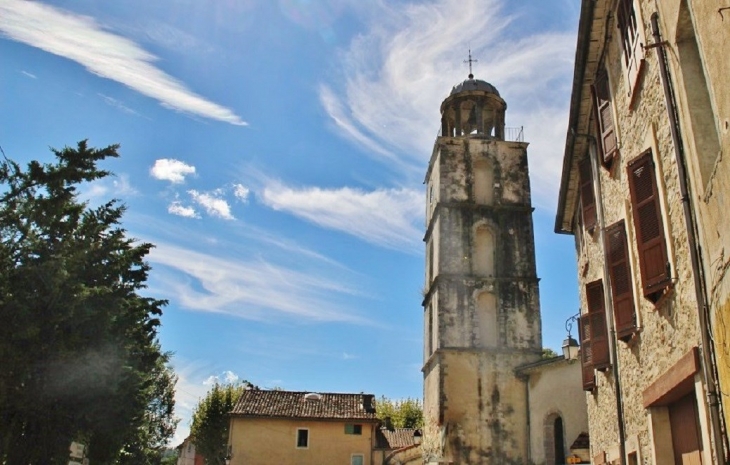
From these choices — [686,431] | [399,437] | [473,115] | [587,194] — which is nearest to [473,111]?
[473,115]

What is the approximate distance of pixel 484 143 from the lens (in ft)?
104

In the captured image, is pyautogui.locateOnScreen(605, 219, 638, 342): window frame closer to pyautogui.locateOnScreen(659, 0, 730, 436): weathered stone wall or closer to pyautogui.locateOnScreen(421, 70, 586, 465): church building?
pyautogui.locateOnScreen(659, 0, 730, 436): weathered stone wall

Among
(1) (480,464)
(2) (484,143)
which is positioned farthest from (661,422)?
(2) (484,143)

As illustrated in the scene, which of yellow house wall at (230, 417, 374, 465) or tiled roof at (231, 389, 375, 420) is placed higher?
tiled roof at (231, 389, 375, 420)

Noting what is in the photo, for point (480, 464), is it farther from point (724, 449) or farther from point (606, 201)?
point (724, 449)

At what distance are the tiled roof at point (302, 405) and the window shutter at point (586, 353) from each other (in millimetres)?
28774

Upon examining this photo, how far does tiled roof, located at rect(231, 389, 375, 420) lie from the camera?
129 ft

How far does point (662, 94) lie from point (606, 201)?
145 inches

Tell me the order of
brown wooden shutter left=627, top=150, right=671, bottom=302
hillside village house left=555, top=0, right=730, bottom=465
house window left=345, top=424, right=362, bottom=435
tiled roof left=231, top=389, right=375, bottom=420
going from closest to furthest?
hillside village house left=555, top=0, right=730, bottom=465
brown wooden shutter left=627, top=150, right=671, bottom=302
tiled roof left=231, top=389, right=375, bottom=420
house window left=345, top=424, right=362, bottom=435

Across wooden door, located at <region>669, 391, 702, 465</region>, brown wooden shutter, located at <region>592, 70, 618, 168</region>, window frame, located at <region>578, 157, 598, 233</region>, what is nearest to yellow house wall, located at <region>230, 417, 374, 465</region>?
window frame, located at <region>578, 157, 598, 233</region>

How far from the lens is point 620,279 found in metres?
9.25

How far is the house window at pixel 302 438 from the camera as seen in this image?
38.6 m

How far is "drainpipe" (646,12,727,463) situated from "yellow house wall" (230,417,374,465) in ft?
115

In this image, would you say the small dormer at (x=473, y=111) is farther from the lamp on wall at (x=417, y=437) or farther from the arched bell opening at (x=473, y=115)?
the lamp on wall at (x=417, y=437)
